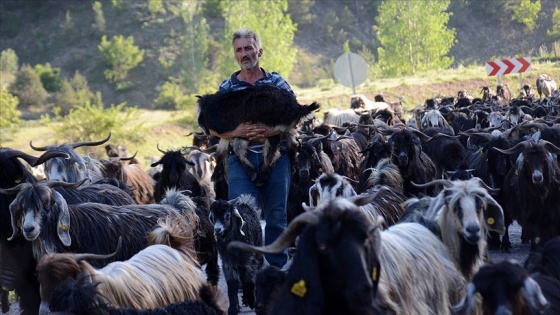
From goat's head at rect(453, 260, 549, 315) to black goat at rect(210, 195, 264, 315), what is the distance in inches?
188

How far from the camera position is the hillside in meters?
78.3

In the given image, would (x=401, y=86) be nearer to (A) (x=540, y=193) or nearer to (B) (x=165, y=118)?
(B) (x=165, y=118)

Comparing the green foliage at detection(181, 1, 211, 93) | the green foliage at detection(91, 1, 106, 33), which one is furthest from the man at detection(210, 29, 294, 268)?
the green foliage at detection(91, 1, 106, 33)

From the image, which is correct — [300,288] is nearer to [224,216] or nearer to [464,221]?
[464,221]

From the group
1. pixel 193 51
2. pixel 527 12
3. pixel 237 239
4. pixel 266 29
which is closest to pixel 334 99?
pixel 266 29

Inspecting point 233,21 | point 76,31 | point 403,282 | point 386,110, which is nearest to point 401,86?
point 233,21

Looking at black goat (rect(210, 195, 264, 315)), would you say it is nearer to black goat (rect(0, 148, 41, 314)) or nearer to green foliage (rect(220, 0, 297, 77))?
black goat (rect(0, 148, 41, 314))

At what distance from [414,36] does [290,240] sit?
63363mm

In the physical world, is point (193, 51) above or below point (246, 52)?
above

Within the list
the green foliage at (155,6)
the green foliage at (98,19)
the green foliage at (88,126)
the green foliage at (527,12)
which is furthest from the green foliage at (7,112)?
the green foliage at (527,12)

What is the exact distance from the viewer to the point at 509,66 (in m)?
38.8

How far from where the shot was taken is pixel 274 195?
28.3ft

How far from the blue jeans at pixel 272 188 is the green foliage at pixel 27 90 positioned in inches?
2226

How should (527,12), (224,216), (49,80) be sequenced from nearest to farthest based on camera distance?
(224,216) → (49,80) → (527,12)
